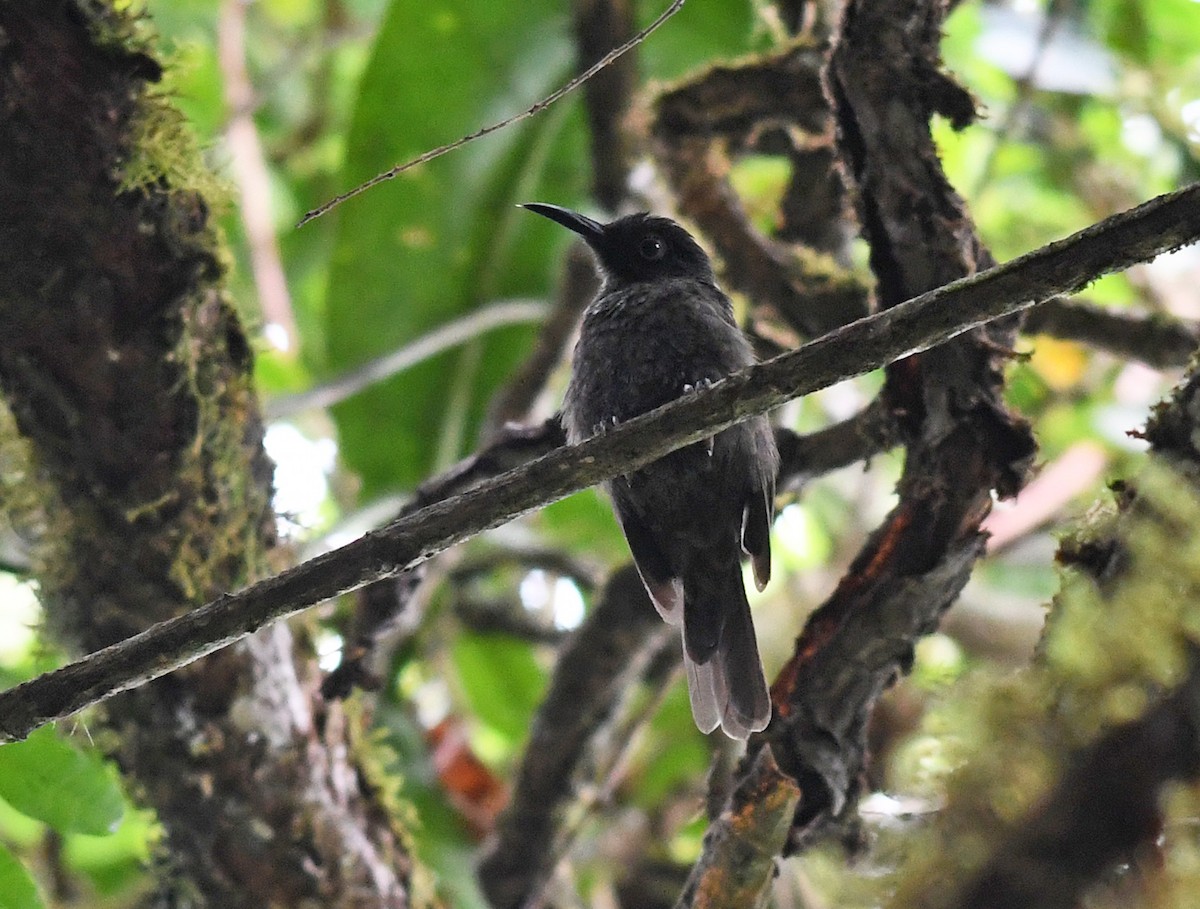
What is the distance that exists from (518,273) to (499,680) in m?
1.67

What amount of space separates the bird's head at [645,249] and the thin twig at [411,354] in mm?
728

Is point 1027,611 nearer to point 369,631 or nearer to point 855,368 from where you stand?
point 369,631

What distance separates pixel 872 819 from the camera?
2.68 m

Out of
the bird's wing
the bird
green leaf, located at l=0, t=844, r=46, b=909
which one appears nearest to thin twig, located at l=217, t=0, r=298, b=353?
the bird

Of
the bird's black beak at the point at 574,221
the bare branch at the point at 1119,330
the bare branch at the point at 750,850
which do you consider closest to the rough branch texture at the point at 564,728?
the bird's black beak at the point at 574,221

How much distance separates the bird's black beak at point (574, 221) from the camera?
13.4 feet

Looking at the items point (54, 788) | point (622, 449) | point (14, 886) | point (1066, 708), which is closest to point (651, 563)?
point (622, 449)

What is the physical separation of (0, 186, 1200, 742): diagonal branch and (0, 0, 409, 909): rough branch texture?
0.92 metres

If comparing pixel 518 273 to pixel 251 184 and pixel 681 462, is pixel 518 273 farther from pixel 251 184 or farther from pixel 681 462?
pixel 681 462

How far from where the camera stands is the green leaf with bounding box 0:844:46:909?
205 centimetres

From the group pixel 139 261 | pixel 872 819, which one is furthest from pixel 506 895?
pixel 139 261

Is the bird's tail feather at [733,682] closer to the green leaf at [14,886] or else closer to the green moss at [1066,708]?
the green moss at [1066,708]

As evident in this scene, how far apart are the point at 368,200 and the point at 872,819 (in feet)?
9.81

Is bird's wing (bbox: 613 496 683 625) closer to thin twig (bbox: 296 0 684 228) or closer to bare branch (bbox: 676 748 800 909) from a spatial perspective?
bare branch (bbox: 676 748 800 909)
